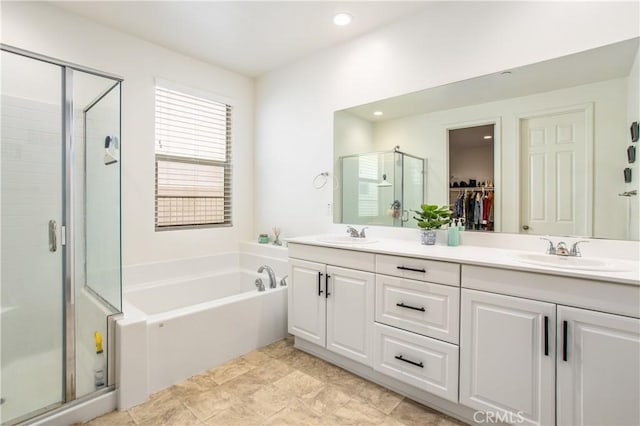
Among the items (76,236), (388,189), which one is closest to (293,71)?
(388,189)

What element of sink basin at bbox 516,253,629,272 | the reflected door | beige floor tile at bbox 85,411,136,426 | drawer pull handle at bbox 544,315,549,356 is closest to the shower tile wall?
the reflected door

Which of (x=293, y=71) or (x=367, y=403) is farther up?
(x=293, y=71)

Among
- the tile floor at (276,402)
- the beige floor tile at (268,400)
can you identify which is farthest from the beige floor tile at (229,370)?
the beige floor tile at (268,400)

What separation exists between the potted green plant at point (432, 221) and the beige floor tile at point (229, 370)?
1527 mm

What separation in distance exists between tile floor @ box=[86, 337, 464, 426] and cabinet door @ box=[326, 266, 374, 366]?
20 centimetres

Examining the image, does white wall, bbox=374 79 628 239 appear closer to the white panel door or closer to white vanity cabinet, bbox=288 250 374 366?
the white panel door

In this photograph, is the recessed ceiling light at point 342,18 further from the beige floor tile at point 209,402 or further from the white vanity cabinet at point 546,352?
the beige floor tile at point 209,402

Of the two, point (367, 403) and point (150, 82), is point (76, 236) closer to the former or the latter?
point (150, 82)

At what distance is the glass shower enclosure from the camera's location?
5.94 ft

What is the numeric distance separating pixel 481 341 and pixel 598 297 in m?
0.52

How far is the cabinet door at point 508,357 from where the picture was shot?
4.51ft

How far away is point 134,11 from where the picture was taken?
2.38 m

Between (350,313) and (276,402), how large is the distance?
0.68 metres

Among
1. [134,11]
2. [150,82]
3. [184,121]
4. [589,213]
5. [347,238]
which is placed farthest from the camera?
[184,121]
